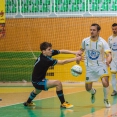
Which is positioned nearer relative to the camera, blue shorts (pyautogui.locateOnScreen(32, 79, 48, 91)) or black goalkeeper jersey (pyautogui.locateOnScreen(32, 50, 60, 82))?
black goalkeeper jersey (pyautogui.locateOnScreen(32, 50, 60, 82))

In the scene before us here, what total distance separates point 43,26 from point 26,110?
11.8m

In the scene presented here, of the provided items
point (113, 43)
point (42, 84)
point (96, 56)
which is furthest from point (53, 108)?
point (113, 43)

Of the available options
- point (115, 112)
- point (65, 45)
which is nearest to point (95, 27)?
point (115, 112)

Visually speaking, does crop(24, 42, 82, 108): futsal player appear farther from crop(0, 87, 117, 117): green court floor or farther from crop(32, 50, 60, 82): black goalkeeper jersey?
crop(0, 87, 117, 117): green court floor

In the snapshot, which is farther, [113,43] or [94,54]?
[113,43]

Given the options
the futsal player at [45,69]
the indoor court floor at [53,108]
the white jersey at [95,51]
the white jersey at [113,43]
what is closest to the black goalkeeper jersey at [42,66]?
the futsal player at [45,69]

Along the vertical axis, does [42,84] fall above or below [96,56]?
below

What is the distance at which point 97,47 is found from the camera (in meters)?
11.4

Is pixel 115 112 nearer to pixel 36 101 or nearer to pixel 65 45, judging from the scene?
pixel 36 101

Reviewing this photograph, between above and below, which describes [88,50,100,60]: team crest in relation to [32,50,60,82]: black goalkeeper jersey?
above

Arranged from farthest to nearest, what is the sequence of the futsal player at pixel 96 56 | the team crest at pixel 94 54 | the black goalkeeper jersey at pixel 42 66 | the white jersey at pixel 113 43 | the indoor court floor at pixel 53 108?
the white jersey at pixel 113 43 < the team crest at pixel 94 54 < the futsal player at pixel 96 56 < the black goalkeeper jersey at pixel 42 66 < the indoor court floor at pixel 53 108

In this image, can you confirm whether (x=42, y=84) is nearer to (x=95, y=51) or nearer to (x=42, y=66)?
(x=42, y=66)

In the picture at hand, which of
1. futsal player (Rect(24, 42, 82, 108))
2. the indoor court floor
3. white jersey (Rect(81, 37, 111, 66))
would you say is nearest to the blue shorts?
futsal player (Rect(24, 42, 82, 108))

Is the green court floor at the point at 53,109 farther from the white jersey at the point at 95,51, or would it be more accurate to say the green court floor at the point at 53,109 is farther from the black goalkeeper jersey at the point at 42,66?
the white jersey at the point at 95,51
